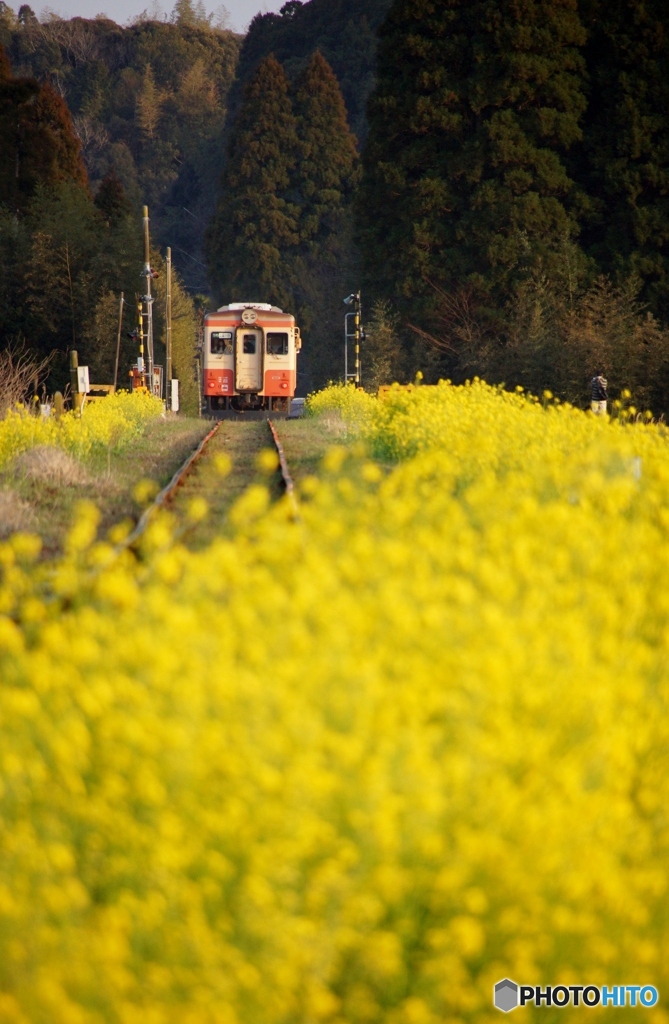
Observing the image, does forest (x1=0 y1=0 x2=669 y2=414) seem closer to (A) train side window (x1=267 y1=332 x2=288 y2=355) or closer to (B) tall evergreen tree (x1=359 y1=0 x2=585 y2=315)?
(B) tall evergreen tree (x1=359 y1=0 x2=585 y2=315)

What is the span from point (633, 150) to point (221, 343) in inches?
456

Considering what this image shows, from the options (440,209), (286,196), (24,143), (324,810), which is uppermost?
(24,143)

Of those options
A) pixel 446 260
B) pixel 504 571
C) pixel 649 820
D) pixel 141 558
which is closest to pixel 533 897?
Result: pixel 649 820

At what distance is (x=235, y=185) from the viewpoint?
61750 millimetres

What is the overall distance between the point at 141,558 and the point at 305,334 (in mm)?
54129

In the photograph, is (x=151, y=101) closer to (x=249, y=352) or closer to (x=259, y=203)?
(x=259, y=203)

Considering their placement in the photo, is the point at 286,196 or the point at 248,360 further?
the point at 286,196

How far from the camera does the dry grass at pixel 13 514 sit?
921 centimetres

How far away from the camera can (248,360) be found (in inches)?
1291

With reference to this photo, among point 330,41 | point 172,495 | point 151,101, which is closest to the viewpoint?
point 172,495

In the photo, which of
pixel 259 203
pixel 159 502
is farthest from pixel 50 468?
pixel 259 203

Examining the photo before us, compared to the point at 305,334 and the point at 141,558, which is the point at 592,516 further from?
the point at 305,334

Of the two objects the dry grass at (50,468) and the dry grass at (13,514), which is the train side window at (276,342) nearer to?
the dry grass at (50,468)

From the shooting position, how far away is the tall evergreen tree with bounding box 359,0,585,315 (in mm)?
33594
